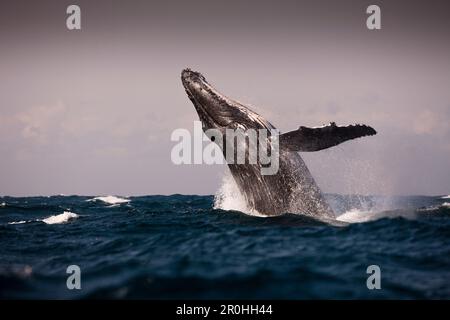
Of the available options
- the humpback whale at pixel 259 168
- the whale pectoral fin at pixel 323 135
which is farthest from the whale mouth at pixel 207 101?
the whale pectoral fin at pixel 323 135

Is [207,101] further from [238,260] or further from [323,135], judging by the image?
[238,260]

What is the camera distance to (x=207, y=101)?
1209 cm

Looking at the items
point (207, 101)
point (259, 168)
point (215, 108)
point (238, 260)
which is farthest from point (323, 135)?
point (238, 260)

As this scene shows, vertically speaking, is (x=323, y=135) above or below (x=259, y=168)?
above

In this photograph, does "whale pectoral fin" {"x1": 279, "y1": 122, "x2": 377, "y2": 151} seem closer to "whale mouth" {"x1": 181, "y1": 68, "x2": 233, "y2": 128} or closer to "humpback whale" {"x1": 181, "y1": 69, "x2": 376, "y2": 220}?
"humpback whale" {"x1": 181, "y1": 69, "x2": 376, "y2": 220}

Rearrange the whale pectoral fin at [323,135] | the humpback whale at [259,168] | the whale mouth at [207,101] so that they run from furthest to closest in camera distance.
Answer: the whale mouth at [207,101] → the humpback whale at [259,168] → the whale pectoral fin at [323,135]

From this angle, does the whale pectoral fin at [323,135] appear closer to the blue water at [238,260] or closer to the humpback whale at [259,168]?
the humpback whale at [259,168]

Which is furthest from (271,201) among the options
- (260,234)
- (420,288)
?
(420,288)

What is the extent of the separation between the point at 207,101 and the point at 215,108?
0.31 m

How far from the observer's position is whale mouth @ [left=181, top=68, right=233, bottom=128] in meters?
12.0

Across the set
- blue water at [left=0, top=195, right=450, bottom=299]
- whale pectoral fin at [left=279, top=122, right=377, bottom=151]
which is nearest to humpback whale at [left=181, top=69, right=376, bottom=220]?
whale pectoral fin at [left=279, top=122, right=377, bottom=151]

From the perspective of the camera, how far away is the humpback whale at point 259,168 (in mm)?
11922

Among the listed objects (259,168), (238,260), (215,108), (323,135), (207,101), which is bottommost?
(238,260)
